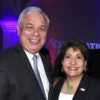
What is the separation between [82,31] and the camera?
7.77 meters

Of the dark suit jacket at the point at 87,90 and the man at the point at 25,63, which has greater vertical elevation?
the man at the point at 25,63

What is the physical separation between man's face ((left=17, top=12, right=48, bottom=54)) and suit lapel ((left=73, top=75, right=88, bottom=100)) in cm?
60

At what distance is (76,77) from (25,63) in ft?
2.19

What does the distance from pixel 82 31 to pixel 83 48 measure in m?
4.94

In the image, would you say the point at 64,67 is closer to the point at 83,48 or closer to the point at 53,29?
the point at 83,48

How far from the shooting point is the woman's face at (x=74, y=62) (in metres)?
2.86

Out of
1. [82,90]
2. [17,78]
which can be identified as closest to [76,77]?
[82,90]

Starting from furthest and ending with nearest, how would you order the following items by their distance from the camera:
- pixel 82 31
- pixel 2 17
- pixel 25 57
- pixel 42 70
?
pixel 2 17 < pixel 82 31 < pixel 42 70 < pixel 25 57

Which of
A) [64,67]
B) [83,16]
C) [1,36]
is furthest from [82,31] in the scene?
[64,67]

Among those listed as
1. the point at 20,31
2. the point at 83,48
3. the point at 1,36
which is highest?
the point at 20,31

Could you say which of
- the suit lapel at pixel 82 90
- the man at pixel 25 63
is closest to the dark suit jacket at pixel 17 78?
the man at pixel 25 63

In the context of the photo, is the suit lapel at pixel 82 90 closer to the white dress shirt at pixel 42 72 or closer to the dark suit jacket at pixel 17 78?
the white dress shirt at pixel 42 72

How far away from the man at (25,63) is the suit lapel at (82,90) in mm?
285

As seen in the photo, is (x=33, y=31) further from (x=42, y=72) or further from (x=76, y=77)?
(x=76, y=77)
